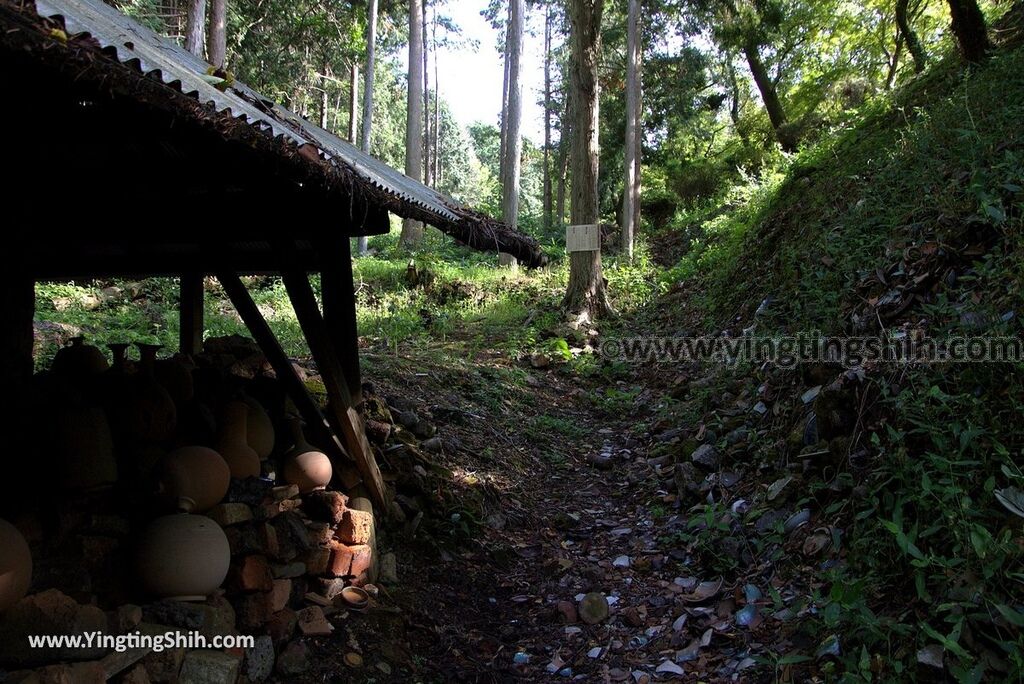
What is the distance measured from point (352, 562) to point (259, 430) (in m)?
0.88

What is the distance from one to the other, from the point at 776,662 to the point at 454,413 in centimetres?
385

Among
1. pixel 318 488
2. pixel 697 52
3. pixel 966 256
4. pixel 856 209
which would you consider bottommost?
pixel 318 488

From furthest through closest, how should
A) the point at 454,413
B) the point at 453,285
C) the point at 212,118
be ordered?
the point at 453,285 < the point at 454,413 < the point at 212,118

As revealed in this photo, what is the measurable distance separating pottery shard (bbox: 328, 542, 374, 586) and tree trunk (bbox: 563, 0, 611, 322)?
6783mm

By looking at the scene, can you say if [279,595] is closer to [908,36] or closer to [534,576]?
[534,576]

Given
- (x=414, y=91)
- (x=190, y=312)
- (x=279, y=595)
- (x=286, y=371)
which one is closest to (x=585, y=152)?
(x=190, y=312)

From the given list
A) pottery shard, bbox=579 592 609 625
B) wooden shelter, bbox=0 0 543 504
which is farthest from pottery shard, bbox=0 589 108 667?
pottery shard, bbox=579 592 609 625

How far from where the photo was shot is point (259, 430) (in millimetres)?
3752

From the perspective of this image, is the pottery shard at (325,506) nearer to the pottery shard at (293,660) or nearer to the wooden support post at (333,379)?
the wooden support post at (333,379)

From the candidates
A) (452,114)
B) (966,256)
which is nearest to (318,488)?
(966,256)

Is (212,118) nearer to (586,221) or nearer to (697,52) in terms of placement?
(586,221)

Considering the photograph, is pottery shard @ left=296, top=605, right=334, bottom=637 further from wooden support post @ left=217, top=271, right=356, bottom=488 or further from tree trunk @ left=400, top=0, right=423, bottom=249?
tree trunk @ left=400, top=0, right=423, bottom=249

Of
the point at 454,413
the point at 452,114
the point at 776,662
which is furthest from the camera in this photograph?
the point at 452,114

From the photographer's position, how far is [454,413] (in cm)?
621
